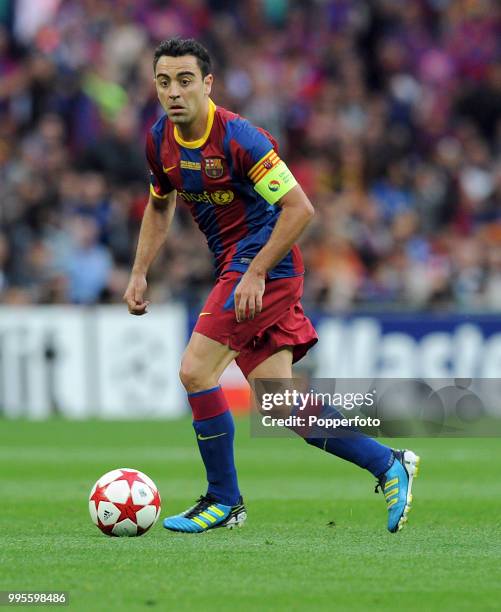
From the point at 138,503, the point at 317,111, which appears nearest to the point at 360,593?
the point at 138,503

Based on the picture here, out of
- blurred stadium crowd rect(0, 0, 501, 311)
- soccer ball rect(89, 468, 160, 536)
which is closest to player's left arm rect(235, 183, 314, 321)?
soccer ball rect(89, 468, 160, 536)

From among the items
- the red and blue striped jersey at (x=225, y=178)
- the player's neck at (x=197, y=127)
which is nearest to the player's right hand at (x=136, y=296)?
the red and blue striped jersey at (x=225, y=178)

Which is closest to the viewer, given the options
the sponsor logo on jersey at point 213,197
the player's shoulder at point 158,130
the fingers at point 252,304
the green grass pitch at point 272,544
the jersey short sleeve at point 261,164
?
the green grass pitch at point 272,544

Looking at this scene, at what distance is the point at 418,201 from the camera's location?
61.0 feet

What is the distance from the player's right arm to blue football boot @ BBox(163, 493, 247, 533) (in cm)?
105

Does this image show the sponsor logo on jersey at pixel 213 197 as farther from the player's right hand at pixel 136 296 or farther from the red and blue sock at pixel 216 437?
the red and blue sock at pixel 216 437

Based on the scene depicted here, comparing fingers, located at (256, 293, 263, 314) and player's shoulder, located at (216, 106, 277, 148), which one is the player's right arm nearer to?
player's shoulder, located at (216, 106, 277, 148)

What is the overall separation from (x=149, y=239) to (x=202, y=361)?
886 mm

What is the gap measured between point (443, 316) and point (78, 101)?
217 inches

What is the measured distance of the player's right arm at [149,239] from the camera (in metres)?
7.29

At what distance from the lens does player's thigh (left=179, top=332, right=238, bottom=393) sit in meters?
6.86

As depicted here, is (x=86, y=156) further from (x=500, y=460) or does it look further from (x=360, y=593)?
(x=360, y=593)

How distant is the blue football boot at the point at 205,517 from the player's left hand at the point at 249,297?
3.38ft

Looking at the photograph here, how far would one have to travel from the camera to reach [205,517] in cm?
704
